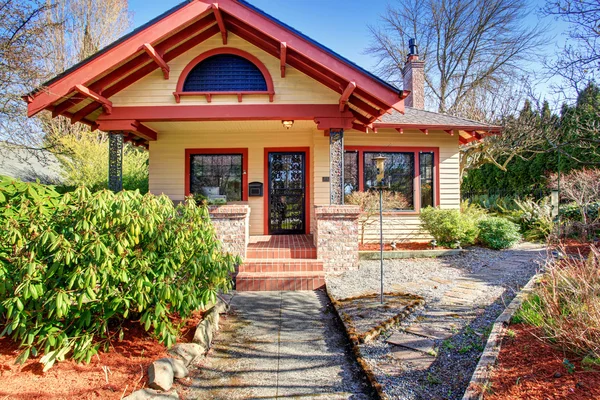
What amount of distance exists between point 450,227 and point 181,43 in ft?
23.1

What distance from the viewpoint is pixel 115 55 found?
5.54 metres

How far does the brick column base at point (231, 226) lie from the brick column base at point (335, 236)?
1.42m

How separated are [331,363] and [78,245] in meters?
2.53

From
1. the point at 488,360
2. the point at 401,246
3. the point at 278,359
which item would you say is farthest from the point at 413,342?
the point at 401,246

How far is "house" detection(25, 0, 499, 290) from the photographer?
562cm

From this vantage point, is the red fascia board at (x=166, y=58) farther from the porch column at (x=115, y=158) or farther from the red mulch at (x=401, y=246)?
the red mulch at (x=401, y=246)

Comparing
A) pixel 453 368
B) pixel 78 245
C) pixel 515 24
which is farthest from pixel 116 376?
pixel 515 24

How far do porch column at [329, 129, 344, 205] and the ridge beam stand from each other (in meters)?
3.38

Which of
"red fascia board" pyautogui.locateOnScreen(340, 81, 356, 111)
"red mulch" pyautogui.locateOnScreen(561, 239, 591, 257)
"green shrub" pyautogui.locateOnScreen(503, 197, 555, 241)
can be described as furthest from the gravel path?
"red fascia board" pyautogui.locateOnScreen(340, 81, 356, 111)

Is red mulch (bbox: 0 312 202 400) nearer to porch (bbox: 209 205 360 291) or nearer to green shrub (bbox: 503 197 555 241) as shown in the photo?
porch (bbox: 209 205 360 291)

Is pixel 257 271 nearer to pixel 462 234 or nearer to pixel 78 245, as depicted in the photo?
pixel 78 245

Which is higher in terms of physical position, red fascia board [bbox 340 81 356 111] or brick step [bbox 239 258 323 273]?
red fascia board [bbox 340 81 356 111]

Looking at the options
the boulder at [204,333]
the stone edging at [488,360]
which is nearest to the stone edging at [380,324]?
the stone edging at [488,360]

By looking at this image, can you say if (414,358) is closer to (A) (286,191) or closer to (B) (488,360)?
(B) (488,360)
